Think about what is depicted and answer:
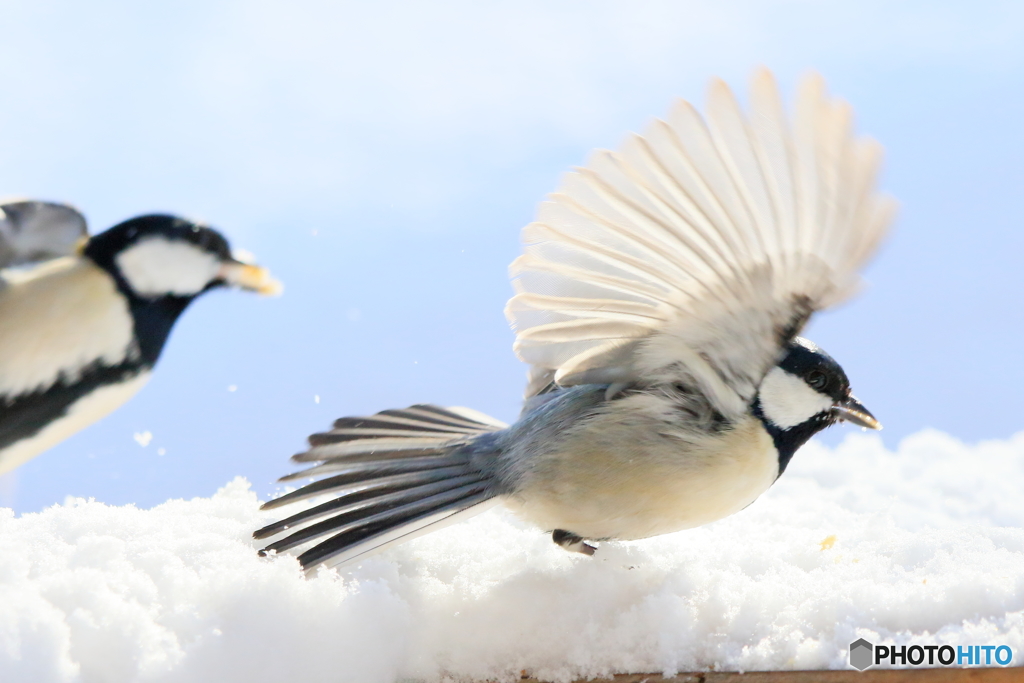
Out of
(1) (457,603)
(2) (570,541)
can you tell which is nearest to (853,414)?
(2) (570,541)

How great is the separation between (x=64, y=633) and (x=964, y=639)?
38.4 inches

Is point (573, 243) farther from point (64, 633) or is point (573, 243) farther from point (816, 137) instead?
point (64, 633)

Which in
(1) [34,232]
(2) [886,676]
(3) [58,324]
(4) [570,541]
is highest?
(1) [34,232]

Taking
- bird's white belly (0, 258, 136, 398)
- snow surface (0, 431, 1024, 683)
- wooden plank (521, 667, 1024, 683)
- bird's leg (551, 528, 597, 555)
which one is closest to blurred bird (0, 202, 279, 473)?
bird's white belly (0, 258, 136, 398)

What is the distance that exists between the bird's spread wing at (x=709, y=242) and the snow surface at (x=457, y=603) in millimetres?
262

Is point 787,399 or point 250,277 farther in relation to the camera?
point 787,399

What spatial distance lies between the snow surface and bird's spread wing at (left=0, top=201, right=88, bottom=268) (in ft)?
1.22

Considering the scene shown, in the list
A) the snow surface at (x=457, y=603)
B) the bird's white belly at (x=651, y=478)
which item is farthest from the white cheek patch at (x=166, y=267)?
the bird's white belly at (x=651, y=478)

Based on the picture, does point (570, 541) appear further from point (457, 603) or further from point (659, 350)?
point (659, 350)

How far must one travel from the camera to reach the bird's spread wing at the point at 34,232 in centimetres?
104

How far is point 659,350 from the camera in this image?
1.16 meters

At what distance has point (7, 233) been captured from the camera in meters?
1.04

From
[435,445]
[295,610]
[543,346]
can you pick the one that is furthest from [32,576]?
[543,346]

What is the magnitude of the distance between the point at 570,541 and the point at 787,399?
0.36m
